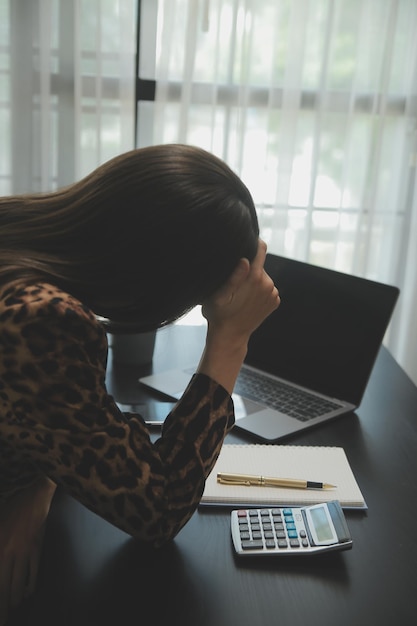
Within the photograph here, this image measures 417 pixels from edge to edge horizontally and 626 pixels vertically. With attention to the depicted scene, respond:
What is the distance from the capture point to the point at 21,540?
85cm

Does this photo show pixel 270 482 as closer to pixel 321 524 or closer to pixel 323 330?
pixel 321 524

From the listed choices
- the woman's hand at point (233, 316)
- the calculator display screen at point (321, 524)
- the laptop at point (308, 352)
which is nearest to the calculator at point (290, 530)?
the calculator display screen at point (321, 524)

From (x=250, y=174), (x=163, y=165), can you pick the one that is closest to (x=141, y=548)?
(x=163, y=165)

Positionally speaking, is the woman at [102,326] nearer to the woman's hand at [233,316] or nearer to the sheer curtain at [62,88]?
the woman's hand at [233,316]

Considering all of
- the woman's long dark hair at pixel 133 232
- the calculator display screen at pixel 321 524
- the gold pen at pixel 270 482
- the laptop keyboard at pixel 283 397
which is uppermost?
the woman's long dark hair at pixel 133 232

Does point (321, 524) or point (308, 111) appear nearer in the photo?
point (321, 524)

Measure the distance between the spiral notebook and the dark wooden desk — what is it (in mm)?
25

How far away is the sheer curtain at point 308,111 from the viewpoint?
2408mm

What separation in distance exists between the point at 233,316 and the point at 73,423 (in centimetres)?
31

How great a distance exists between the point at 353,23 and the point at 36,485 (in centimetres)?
204

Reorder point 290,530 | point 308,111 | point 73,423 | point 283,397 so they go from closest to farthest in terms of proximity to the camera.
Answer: point 73,423 < point 290,530 < point 283,397 < point 308,111

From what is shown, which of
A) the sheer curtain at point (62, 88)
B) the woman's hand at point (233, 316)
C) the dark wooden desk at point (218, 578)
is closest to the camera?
the dark wooden desk at point (218, 578)

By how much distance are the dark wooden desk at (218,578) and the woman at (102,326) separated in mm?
35

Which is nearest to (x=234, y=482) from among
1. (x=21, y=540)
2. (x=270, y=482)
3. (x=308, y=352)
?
(x=270, y=482)
